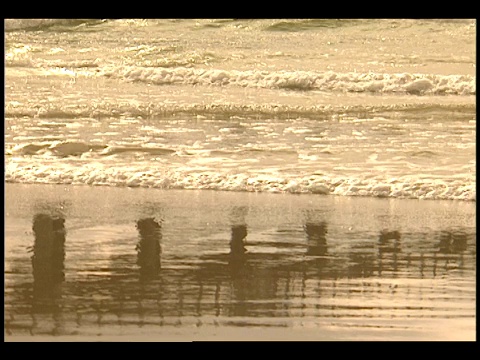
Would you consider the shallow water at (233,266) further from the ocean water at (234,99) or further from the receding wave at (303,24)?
the receding wave at (303,24)

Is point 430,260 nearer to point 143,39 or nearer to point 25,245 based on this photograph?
point 25,245

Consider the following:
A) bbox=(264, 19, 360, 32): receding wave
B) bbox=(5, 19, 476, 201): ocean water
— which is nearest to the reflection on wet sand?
bbox=(5, 19, 476, 201): ocean water

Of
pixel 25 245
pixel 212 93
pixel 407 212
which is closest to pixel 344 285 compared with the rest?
pixel 407 212

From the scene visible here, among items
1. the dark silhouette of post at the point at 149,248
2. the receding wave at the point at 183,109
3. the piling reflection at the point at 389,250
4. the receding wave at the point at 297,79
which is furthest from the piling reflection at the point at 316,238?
the receding wave at the point at 297,79

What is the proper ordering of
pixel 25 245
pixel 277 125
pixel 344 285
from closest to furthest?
pixel 344 285, pixel 25 245, pixel 277 125

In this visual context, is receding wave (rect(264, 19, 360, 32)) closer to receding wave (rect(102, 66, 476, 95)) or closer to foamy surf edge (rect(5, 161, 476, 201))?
receding wave (rect(102, 66, 476, 95))

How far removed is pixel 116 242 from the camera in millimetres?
6195

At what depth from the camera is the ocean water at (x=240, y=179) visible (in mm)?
5469

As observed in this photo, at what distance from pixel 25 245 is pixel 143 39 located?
7.18 ft

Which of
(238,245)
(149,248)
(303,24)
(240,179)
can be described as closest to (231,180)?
(240,179)

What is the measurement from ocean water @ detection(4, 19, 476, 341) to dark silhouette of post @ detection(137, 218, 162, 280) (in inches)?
0.6

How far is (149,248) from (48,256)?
1.74ft

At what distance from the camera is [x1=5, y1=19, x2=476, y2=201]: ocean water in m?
7.46

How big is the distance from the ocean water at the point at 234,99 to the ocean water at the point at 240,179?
16 millimetres
